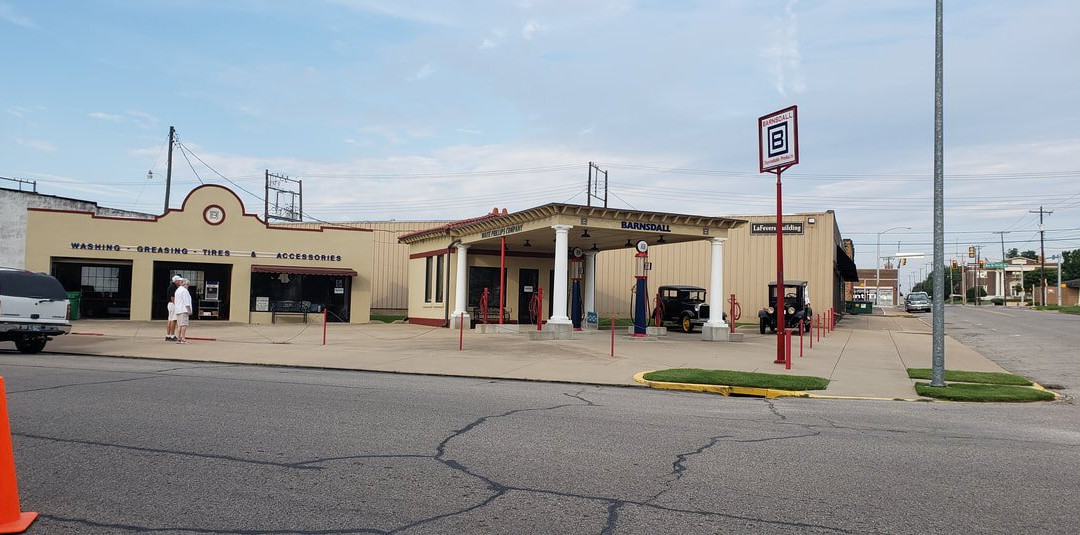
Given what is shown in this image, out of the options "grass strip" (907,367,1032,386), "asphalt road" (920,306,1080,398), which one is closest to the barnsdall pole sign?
"grass strip" (907,367,1032,386)

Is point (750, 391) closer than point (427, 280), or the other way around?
point (750, 391)

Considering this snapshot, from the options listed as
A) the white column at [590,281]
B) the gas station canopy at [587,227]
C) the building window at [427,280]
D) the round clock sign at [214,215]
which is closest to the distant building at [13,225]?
the round clock sign at [214,215]

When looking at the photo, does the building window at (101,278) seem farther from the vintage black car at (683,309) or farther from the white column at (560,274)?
the vintage black car at (683,309)

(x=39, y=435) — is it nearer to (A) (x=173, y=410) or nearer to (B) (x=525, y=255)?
(A) (x=173, y=410)

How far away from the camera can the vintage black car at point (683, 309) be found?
2797cm

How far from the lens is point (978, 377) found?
14367 mm

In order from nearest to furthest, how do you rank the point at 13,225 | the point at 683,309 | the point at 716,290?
the point at 716,290
the point at 683,309
the point at 13,225

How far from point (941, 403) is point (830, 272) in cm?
2674

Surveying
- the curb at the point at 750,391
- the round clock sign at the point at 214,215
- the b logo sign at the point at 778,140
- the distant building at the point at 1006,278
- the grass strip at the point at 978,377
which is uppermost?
the distant building at the point at 1006,278

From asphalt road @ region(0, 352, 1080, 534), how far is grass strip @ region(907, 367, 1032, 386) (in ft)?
11.3

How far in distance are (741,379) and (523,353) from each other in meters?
6.30

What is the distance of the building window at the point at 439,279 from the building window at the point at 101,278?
1226 cm

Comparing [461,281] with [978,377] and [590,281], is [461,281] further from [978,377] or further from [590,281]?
[978,377]

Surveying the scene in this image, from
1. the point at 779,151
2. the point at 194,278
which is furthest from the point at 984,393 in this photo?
the point at 194,278
